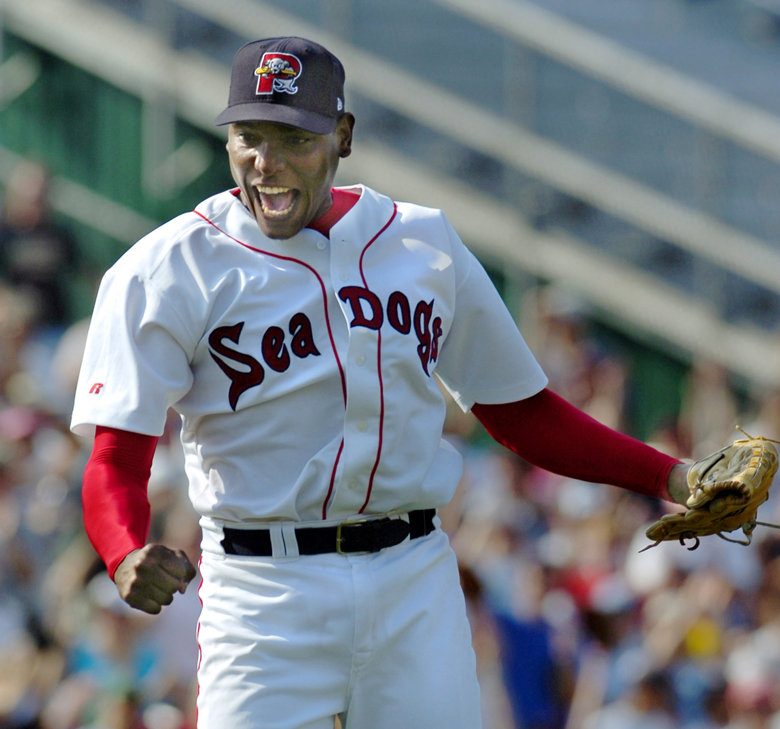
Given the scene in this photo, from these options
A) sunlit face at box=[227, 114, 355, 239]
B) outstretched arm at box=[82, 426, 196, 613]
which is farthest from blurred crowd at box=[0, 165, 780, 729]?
sunlit face at box=[227, 114, 355, 239]

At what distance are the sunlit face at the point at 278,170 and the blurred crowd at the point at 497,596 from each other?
8.98ft

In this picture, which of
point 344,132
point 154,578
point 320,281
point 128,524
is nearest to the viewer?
point 154,578

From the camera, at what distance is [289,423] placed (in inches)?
93.2

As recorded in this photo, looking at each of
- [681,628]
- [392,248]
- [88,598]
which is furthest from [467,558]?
[392,248]

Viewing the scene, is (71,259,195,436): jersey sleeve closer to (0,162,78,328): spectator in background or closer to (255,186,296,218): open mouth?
(255,186,296,218): open mouth

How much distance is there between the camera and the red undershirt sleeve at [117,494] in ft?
7.14

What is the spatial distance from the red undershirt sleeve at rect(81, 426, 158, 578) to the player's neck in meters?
0.54

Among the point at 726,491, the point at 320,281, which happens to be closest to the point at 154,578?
the point at 320,281

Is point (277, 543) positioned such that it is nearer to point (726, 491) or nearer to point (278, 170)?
point (278, 170)

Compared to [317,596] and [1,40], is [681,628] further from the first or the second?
[1,40]

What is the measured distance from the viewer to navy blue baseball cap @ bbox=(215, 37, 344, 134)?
236 centimetres

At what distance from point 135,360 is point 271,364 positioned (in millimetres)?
251

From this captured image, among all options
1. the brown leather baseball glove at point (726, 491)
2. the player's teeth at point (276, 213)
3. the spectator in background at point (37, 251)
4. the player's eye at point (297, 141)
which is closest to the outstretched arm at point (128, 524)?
the player's teeth at point (276, 213)

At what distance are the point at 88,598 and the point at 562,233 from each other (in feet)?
12.3
